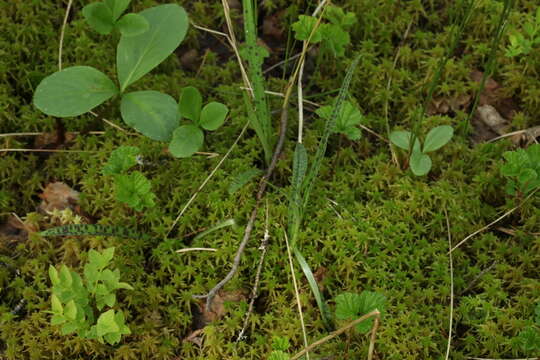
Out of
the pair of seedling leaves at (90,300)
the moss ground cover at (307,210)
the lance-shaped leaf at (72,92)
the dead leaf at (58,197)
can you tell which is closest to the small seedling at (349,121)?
the moss ground cover at (307,210)

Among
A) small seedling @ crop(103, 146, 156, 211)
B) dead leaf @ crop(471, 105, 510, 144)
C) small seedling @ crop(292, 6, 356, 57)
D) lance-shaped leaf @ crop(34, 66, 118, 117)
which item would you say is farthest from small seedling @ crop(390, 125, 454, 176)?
lance-shaped leaf @ crop(34, 66, 118, 117)

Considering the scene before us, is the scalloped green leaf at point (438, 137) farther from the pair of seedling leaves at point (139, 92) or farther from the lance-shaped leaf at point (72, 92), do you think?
the lance-shaped leaf at point (72, 92)

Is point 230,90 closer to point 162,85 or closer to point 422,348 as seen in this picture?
point 162,85

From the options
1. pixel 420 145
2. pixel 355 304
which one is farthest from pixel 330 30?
pixel 355 304

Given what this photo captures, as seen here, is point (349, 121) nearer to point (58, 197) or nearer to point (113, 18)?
point (113, 18)

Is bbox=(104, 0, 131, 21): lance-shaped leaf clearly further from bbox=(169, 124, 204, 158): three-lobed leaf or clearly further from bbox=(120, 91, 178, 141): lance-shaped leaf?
bbox=(169, 124, 204, 158): three-lobed leaf
